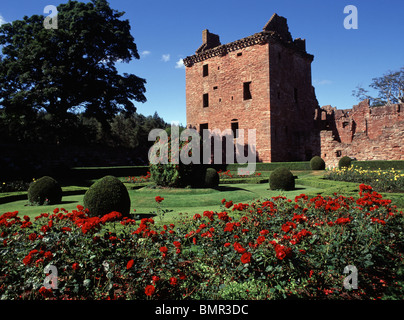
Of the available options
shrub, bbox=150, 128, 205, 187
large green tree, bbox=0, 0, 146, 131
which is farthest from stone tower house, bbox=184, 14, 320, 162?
shrub, bbox=150, 128, 205, 187

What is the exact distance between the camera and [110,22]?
28109 mm

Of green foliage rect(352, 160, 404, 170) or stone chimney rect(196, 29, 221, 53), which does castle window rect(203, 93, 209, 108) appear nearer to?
stone chimney rect(196, 29, 221, 53)

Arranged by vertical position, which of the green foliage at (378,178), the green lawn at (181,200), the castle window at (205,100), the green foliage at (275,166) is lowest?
the green lawn at (181,200)

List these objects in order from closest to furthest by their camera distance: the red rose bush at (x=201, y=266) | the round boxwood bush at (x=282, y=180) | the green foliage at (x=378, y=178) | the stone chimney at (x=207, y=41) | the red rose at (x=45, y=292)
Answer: the red rose at (x=45, y=292), the red rose bush at (x=201, y=266), the green foliage at (x=378, y=178), the round boxwood bush at (x=282, y=180), the stone chimney at (x=207, y=41)

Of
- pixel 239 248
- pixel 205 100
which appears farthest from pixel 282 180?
pixel 205 100

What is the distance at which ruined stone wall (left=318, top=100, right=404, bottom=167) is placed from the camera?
21.8 m

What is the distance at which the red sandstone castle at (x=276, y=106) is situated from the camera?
2470cm

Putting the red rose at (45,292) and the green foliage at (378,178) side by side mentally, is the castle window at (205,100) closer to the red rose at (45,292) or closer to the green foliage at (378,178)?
the green foliage at (378,178)

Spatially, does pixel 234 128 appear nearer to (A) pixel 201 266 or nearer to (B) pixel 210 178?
(B) pixel 210 178

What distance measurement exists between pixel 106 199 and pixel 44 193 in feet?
15.2

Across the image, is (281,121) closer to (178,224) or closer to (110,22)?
(110,22)

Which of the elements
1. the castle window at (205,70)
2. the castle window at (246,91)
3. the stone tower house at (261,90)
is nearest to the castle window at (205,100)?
the stone tower house at (261,90)

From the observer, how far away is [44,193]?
10383 mm

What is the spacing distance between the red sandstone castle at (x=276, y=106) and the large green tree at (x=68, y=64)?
7448mm
